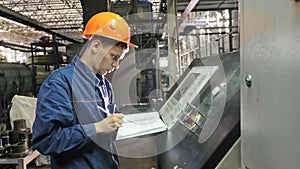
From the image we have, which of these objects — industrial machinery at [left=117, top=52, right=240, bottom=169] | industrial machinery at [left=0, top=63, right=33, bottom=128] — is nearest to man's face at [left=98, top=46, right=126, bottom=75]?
industrial machinery at [left=117, top=52, right=240, bottom=169]

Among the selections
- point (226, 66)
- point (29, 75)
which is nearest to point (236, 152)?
point (226, 66)

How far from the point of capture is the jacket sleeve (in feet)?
2.95

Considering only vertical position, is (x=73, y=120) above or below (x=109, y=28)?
below

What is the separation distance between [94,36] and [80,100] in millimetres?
233

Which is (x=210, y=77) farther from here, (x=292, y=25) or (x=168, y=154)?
(x=292, y=25)

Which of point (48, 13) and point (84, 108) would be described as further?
point (48, 13)

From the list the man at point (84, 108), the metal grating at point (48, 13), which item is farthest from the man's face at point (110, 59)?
the metal grating at point (48, 13)

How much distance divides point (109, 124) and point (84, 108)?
0.11 m

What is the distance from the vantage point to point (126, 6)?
323 cm

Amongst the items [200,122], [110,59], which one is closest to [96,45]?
[110,59]

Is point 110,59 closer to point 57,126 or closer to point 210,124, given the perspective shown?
point 57,126

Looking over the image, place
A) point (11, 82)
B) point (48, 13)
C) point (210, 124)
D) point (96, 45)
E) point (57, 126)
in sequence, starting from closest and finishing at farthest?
point (210, 124) < point (57, 126) < point (96, 45) < point (11, 82) < point (48, 13)

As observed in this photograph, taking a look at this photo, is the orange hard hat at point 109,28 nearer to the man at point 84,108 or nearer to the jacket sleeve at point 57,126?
the man at point 84,108

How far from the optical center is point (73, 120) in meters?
0.96
